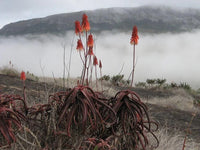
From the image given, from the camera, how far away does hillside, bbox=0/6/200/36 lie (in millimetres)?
128875

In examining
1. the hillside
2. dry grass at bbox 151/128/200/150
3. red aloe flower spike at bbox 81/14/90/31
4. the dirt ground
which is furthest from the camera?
the hillside

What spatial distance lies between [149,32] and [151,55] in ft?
99.1

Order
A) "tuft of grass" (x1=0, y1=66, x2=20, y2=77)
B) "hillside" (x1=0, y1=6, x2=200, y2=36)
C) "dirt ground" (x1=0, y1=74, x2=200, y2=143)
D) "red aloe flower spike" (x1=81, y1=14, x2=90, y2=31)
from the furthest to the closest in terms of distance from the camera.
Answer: "hillside" (x1=0, y1=6, x2=200, y2=36) → "tuft of grass" (x1=0, y1=66, x2=20, y2=77) → "dirt ground" (x1=0, y1=74, x2=200, y2=143) → "red aloe flower spike" (x1=81, y1=14, x2=90, y2=31)

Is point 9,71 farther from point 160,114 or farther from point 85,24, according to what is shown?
point 85,24

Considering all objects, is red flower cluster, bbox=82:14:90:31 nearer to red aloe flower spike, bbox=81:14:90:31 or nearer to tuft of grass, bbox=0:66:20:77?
red aloe flower spike, bbox=81:14:90:31

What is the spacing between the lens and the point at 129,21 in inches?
5458

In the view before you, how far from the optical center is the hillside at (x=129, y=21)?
423ft

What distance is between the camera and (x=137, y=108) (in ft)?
Result: 5.18

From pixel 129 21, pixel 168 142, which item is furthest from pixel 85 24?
pixel 129 21

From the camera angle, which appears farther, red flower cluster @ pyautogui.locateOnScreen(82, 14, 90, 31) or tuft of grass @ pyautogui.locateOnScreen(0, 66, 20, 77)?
tuft of grass @ pyautogui.locateOnScreen(0, 66, 20, 77)

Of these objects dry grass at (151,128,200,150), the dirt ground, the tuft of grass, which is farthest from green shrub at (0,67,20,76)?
dry grass at (151,128,200,150)

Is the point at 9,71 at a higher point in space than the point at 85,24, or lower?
lower

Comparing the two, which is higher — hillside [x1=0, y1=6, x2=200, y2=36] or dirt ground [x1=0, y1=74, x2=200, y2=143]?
hillside [x1=0, y1=6, x2=200, y2=36]

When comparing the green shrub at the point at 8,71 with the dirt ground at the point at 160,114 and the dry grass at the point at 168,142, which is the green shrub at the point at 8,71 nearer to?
the dirt ground at the point at 160,114
